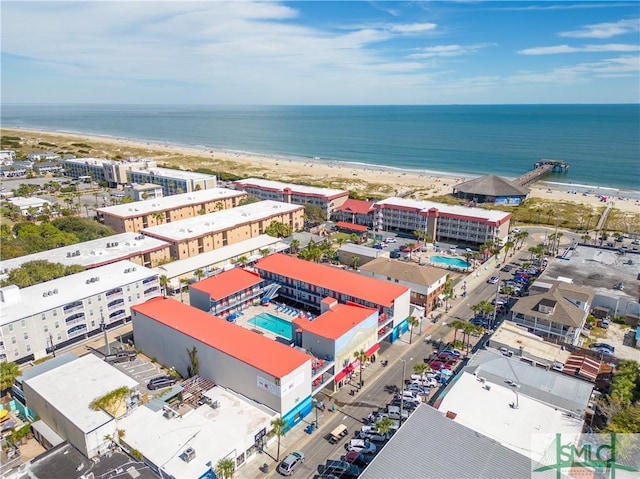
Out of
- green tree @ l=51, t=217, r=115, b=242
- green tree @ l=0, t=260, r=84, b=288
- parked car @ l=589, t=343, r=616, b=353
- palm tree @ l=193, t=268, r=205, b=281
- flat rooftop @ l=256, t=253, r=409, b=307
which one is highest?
green tree @ l=51, t=217, r=115, b=242

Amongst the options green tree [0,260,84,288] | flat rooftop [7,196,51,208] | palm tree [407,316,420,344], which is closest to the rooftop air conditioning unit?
palm tree [407,316,420,344]

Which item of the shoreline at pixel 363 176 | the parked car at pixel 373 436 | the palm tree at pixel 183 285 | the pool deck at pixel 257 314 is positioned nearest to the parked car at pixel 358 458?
the parked car at pixel 373 436

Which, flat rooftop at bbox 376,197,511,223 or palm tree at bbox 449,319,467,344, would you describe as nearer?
palm tree at bbox 449,319,467,344

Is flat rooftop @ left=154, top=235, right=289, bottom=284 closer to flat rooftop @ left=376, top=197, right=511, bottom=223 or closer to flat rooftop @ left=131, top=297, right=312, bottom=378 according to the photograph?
flat rooftop @ left=131, top=297, right=312, bottom=378

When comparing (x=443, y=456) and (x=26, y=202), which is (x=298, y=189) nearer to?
(x=26, y=202)

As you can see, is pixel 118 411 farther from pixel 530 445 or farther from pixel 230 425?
pixel 530 445

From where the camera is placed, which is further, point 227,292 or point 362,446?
point 227,292

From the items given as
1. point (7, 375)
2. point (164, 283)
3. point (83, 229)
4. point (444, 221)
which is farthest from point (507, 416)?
point (83, 229)

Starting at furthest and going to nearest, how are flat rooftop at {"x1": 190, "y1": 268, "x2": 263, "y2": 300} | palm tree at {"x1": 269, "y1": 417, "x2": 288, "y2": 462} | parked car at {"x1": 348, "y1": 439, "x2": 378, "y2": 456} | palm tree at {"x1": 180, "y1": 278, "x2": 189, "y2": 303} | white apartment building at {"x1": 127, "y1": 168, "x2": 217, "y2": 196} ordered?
white apartment building at {"x1": 127, "y1": 168, "x2": 217, "y2": 196}, palm tree at {"x1": 180, "y1": 278, "x2": 189, "y2": 303}, flat rooftop at {"x1": 190, "y1": 268, "x2": 263, "y2": 300}, parked car at {"x1": 348, "y1": 439, "x2": 378, "y2": 456}, palm tree at {"x1": 269, "y1": 417, "x2": 288, "y2": 462}
